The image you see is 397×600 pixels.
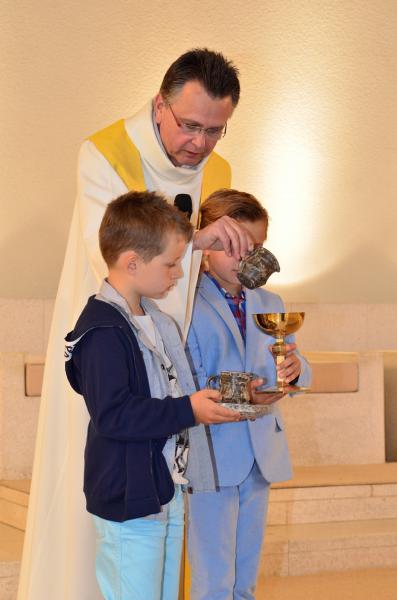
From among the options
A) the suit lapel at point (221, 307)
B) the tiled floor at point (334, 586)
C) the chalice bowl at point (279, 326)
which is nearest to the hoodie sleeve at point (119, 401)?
the chalice bowl at point (279, 326)

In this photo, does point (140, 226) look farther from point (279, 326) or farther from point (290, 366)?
point (290, 366)

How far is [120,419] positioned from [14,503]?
3113mm

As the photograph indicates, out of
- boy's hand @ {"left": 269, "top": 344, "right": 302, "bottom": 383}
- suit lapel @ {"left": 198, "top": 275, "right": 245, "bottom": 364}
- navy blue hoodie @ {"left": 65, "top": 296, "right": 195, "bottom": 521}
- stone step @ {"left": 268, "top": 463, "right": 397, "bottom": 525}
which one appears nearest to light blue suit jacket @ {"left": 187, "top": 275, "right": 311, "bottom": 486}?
suit lapel @ {"left": 198, "top": 275, "right": 245, "bottom": 364}

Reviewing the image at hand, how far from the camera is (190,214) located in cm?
292

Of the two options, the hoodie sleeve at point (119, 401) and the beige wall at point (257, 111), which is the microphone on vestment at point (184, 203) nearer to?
the hoodie sleeve at point (119, 401)

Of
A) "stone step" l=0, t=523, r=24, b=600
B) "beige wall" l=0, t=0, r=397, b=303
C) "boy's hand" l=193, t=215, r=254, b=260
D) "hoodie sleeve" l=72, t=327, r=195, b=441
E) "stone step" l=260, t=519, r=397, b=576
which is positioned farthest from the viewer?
"beige wall" l=0, t=0, r=397, b=303

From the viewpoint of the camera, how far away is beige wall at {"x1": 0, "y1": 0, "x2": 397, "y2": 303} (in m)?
5.85

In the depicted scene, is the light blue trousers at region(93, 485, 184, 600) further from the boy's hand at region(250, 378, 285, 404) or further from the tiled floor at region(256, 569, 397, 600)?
the tiled floor at region(256, 569, 397, 600)

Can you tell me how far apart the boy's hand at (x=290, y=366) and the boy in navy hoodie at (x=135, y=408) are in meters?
0.34

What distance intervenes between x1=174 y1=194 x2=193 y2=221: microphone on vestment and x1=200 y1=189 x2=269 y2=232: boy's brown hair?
102 millimetres

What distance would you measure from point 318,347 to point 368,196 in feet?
3.93

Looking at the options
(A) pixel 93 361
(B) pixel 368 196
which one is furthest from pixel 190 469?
(B) pixel 368 196

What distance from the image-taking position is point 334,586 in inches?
179

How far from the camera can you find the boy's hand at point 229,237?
257 cm
